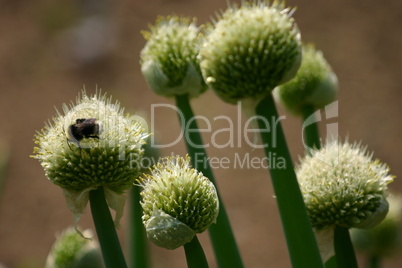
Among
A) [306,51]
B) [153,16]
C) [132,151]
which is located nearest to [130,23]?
[153,16]

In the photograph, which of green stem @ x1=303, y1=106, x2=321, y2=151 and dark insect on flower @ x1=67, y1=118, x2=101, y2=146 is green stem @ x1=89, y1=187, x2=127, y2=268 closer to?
dark insect on flower @ x1=67, y1=118, x2=101, y2=146

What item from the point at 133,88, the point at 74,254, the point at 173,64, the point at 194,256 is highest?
the point at 133,88

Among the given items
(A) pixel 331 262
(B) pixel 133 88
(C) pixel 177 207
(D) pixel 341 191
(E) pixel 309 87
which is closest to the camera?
(C) pixel 177 207

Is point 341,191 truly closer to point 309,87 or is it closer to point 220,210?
point 220,210

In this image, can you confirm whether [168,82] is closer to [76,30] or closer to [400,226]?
[400,226]

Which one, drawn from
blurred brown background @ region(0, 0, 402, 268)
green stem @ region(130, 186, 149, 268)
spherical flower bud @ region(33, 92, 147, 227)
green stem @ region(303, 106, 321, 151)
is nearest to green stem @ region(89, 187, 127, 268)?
spherical flower bud @ region(33, 92, 147, 227)

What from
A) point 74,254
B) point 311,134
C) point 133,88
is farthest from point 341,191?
point 133,88

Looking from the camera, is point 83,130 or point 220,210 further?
point 220,210
